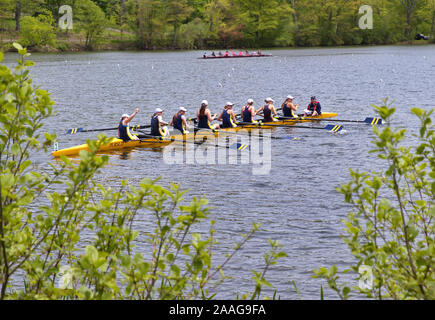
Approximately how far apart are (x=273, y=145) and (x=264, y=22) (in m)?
116

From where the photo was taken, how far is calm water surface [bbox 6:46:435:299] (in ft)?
46.0

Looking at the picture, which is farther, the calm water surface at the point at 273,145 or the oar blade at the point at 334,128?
the oar blade at the point at 334,128

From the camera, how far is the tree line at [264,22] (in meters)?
135

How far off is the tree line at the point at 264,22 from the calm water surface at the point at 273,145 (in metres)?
49.7

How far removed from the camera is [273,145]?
27.4 metres

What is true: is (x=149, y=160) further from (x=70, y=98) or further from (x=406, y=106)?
(x=70, y=98)

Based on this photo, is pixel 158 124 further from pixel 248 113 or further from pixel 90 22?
pixel 90 22

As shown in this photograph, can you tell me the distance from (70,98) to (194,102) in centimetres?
1137

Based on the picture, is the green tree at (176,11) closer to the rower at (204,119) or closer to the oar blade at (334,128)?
the oar blade at (334,128)

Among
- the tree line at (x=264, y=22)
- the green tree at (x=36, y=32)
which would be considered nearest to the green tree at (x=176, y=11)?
the tree line at (x=264, y=22)

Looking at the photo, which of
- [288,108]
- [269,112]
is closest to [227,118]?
[269,112]

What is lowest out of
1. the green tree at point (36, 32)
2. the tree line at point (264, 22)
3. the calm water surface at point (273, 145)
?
the calm water surface at point (273, 145)

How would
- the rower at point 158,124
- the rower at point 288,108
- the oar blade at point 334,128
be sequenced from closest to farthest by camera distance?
the rower at point 158,124
the oar blade at point 334,128
the rower at point 288,108

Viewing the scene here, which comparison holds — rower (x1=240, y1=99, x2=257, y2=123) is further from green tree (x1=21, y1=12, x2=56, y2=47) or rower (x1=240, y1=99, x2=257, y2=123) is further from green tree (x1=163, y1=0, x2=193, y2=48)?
green tree (x1=163, y1=0, x2=193, y2=48)
